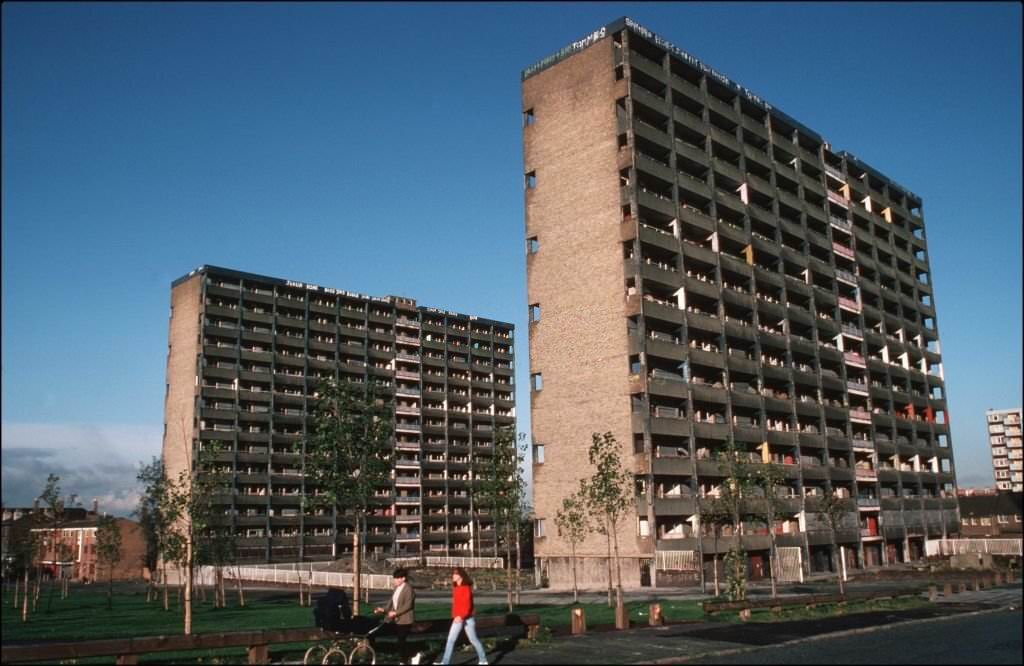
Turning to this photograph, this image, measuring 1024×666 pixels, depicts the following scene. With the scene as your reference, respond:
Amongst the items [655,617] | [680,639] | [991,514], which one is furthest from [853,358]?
[680,639]

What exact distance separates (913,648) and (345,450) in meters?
16.7

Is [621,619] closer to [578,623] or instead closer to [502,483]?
[578,623]

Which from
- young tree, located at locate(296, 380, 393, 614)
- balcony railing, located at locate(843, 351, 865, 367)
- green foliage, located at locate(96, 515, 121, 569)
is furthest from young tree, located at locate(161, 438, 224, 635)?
balcony railing, located at locate(843, 351, 865, 367)

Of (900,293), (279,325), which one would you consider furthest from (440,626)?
(279,325)

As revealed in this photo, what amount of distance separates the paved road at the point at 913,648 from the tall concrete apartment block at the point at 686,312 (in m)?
32.1

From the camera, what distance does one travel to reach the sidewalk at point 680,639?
19.8 meters

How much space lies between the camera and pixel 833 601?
32.0 meters

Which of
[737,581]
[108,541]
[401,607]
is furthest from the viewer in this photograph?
[108,541]

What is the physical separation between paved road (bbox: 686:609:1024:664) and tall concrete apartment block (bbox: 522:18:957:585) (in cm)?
3209

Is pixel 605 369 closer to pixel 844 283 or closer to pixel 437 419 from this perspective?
pixel 844 283

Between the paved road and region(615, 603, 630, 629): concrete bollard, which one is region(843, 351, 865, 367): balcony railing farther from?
region(615, 603, 630, 629): concrete bollard

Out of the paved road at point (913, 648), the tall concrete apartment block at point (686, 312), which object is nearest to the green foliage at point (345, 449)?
the paved road at point (913, 648)

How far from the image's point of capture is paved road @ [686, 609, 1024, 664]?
18.5 meters

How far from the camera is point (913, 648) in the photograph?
818 inches
